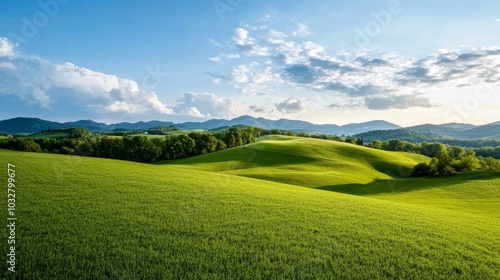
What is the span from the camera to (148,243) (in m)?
11.3

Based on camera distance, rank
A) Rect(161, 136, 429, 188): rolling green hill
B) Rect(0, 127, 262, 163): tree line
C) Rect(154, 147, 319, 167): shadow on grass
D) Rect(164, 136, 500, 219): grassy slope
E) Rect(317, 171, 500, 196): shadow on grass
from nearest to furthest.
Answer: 1. Rect(164, 136, 500, 219): grassy slope
2. Rect(317, 171, 500, 196): shadow on grass
3. Rect(161, 136, 429, 188): rolling green hill
4. Rect(154, 147, 319, 167): shadow on grass
5. Rect(0, 127, 262, 163): tree line

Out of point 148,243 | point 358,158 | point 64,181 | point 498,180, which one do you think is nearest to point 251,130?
point 358,158

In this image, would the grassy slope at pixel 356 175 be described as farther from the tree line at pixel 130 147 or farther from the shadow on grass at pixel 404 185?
the tree line at pixel 130 147

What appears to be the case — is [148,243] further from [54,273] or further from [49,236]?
[49,236]

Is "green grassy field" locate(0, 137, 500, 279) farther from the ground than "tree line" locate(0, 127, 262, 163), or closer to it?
closer to it

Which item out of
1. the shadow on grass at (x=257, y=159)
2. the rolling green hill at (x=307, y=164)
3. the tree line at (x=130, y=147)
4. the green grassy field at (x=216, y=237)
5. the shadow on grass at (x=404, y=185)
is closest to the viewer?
the green grassy field at (x=216, y=237)

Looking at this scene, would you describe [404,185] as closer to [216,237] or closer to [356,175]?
[356,175]

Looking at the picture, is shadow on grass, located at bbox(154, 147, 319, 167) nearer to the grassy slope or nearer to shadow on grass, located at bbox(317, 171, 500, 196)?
the grassy slope

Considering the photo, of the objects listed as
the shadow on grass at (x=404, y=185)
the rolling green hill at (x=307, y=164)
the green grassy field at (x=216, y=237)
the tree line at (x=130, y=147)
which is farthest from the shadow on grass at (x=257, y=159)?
the green grassy field at (x=216, y=237)

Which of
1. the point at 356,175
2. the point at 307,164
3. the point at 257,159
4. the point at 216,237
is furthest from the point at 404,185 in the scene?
the point at 216,237

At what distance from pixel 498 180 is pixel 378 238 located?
52889 millimetres

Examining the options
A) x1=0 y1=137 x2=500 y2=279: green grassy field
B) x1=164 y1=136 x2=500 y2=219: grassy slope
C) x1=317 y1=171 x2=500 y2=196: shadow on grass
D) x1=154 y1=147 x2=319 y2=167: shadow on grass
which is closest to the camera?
x1=0 y1=137 x2=500 y2=279: green grassy field

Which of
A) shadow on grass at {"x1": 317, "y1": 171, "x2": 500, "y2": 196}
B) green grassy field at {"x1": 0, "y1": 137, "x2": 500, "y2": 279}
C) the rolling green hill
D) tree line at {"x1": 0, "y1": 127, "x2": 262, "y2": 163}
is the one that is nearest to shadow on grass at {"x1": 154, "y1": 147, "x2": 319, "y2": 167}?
the rolling green hill

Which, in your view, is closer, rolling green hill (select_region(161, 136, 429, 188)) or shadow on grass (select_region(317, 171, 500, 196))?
shadow on grass (select_region(317, 171, 500, 196))
